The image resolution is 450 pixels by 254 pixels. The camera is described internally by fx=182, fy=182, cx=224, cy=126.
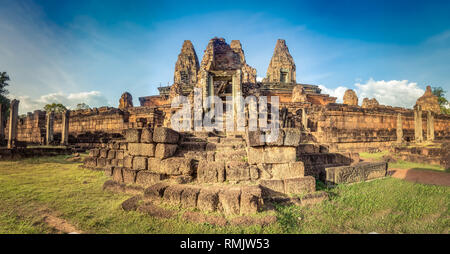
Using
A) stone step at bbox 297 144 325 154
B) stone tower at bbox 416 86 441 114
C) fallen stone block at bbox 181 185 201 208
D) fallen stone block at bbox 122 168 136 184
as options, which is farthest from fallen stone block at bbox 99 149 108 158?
stone tower at bbox 416 86 441 114

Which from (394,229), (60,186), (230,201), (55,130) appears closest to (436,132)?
(394,229)

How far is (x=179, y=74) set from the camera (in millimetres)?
28625

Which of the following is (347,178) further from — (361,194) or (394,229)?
(394,229)


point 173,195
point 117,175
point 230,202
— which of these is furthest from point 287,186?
point 117,175

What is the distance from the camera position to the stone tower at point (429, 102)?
70.7ft

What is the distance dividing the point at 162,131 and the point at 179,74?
26013mm

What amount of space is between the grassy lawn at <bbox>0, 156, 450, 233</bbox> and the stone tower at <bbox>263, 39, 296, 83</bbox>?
2516 cm

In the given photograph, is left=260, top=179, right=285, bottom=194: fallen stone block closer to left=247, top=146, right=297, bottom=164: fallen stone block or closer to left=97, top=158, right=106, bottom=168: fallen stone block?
left=247, top=146, right=297, bottom=164: fallen stone block

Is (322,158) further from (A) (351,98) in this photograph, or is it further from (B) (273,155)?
(A) (351,98)

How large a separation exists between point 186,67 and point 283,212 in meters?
28.5

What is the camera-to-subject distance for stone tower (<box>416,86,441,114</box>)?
21547 millimetres

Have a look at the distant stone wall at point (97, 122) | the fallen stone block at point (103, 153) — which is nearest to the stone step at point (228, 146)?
the fallen stone block at point (103, 153)

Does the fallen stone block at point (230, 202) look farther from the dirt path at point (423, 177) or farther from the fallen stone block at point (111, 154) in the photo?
the fallen stone block at point (111, 154)

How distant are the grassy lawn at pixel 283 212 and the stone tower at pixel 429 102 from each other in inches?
A: 1009
